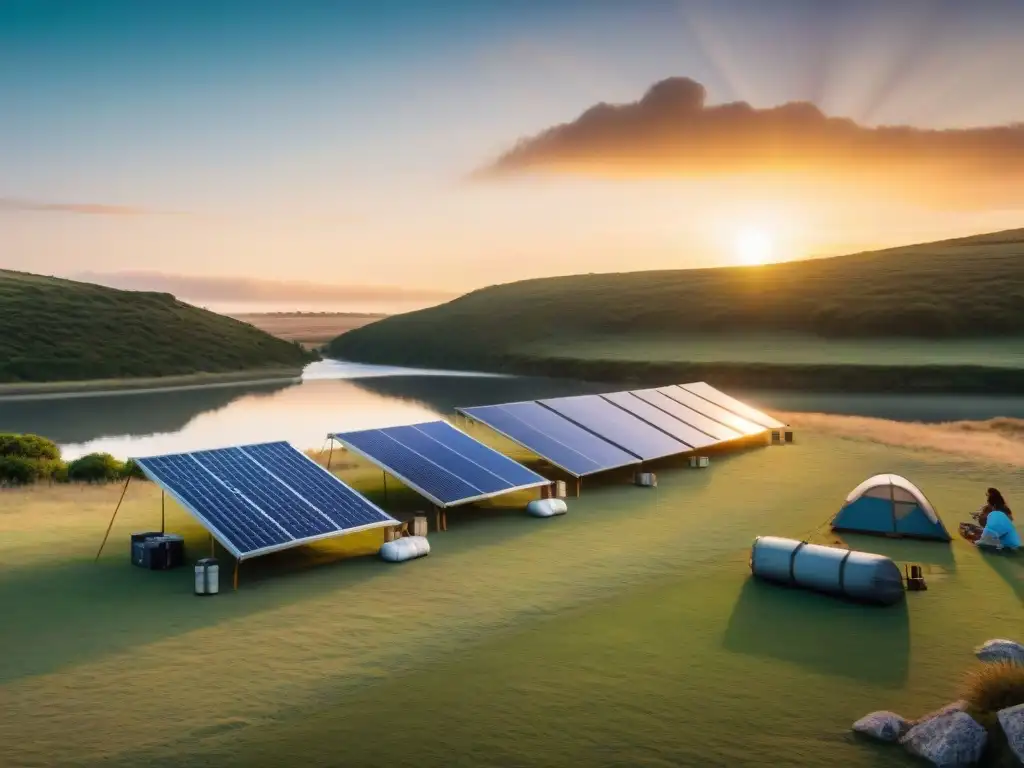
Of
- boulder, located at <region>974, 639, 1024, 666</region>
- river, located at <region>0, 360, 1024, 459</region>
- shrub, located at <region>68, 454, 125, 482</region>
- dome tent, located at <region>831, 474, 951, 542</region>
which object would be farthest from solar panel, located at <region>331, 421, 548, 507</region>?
river, located at <region>0, 360, 1024, 459</region>

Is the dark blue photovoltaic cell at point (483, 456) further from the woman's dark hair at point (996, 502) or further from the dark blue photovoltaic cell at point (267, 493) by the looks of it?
the woman's dark hair at point (996, 502)

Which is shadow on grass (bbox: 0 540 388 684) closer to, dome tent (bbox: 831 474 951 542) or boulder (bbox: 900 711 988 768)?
boulder (bbox: 900 711 988 768)

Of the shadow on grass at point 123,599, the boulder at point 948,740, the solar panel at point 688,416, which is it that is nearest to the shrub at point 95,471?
the shadow on grass at point 123,599

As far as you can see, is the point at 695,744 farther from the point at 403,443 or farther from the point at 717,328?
the point at 717,328

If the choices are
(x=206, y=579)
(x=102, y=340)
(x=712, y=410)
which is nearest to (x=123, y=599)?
(x=206, y=579)

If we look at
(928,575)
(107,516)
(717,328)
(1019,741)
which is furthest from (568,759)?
(717,328)

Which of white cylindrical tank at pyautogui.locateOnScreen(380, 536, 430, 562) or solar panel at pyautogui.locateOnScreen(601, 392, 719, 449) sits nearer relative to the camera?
white cylindrical tank at pyautogui.locateOnScreen(380, 536, 430, 562)
